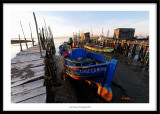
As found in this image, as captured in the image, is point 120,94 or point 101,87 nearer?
point 101,87

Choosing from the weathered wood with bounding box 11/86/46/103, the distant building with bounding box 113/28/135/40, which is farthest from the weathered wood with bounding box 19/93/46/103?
the distant building with bounding box 113/28/135/40

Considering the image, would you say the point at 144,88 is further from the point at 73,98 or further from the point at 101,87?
the point at 73,98

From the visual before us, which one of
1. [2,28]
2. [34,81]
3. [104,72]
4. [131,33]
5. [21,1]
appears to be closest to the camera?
[21,1]

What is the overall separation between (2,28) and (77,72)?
249 inches

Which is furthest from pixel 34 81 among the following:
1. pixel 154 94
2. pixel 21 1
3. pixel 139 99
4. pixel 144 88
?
pixel 144 88

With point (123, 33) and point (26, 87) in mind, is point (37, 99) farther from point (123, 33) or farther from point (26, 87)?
point (123, 33)

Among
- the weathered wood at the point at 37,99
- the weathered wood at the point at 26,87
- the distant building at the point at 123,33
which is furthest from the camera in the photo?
the distant building at the point at 123,33

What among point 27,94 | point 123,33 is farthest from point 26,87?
point 123,33

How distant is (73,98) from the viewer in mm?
6938

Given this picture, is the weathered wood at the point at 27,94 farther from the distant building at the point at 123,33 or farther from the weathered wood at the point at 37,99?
the distant building at the point at 123,33

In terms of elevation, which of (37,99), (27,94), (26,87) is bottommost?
(37,99)

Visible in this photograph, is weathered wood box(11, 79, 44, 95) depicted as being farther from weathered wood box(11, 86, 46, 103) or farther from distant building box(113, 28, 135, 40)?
distant building box(113, 28, 135, 40)

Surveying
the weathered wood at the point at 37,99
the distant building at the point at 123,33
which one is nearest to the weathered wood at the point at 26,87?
the weathered wood at the point at 37,99

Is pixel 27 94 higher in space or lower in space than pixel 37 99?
higher
